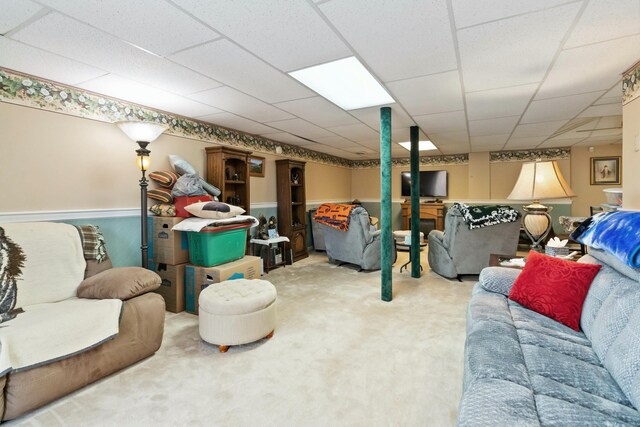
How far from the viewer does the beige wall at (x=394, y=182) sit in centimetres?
767

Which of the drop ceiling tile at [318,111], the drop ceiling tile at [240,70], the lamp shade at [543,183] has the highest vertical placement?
the drop ceiling tile at [318,111]

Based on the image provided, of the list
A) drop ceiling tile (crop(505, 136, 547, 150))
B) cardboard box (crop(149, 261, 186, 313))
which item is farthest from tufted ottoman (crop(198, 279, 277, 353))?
drop ceiling tile (crop(505, 136, 547, 150))

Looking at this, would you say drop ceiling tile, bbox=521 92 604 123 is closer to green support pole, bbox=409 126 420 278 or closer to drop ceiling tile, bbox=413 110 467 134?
drop ceiling tile, bbox=413 110 467 134

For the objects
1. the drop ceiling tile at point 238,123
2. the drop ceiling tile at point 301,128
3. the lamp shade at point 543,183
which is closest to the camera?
the lamp shade at point 543,183

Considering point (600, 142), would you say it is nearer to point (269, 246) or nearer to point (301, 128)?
point (301, 128)

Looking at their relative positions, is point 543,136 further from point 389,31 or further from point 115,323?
Answer: point 115,323

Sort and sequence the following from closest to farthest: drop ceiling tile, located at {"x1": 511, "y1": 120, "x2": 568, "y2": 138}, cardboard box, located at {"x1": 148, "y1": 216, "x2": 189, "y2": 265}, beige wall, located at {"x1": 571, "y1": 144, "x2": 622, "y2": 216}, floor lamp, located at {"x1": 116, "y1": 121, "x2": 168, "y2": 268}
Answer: floor lamp, located at {"x1": 116, "y1": 121, "x2": 168, "y2": 268} → cardboard box, located at {"x1": 148, "y1": 216, "x2": 189, "y2": 265} → drop ceiling tile, located at {"x1": 511, "y1": 120, "x2": 568, "y2": 138} → beige wall, located at {"x1": 571, "y1": 144, "x2": 622, "y2": 216}

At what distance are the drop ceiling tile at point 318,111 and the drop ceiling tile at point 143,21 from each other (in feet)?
4.73

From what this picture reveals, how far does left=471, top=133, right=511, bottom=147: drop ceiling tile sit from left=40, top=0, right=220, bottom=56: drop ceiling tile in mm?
5013

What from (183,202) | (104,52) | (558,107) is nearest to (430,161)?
(558,107)

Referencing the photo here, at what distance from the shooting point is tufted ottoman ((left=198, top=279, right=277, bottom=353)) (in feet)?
7.89

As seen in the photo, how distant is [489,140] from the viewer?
19.0 ft

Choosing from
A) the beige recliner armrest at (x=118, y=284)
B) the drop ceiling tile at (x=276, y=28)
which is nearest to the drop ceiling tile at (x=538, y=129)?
the drop ceiling tile at (x=276, y=28)

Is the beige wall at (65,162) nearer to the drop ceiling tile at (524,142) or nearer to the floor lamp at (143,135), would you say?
the floor lamp at (143,135)
